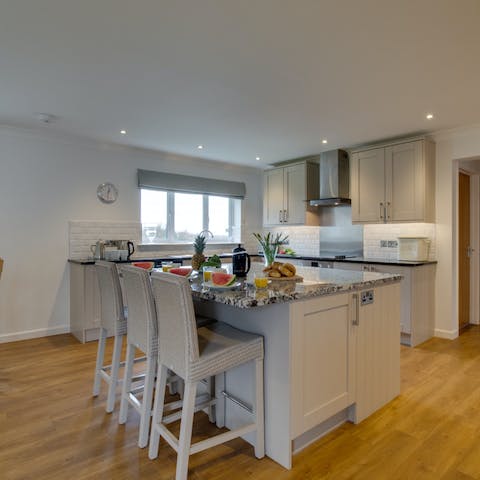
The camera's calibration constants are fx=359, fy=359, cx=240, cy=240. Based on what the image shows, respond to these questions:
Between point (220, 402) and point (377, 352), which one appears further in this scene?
point (377, 352)

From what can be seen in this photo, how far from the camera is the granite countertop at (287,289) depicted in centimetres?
175

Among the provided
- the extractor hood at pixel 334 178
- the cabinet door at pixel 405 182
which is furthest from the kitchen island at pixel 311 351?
the extractor hood at pixel 334 178

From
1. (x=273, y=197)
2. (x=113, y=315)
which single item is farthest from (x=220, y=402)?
(x=273, y=197)

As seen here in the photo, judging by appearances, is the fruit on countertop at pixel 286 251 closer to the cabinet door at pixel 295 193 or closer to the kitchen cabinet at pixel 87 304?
the cabinet door at pixel 295 193

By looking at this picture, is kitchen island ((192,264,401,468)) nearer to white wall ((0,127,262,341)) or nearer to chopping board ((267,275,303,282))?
chopping board ((267,275,303,282))

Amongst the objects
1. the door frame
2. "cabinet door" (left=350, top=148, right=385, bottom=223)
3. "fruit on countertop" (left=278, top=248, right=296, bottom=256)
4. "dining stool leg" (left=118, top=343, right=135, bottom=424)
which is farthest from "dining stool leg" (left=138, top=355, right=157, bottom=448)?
the door frame

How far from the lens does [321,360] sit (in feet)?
6.81

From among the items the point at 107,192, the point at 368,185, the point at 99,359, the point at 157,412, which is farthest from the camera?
the point at 107,192

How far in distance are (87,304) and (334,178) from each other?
361 centimetres

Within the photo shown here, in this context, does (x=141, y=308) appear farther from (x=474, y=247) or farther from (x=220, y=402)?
(x=474, y=247)

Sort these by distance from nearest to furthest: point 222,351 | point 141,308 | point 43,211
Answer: point 222,351, point 141,308, point 43,211

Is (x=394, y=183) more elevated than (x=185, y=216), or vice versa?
(x=394, y=183)

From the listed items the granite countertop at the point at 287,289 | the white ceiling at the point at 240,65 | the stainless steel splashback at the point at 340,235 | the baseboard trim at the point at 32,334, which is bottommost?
the baseboard trim at the point at 32,334

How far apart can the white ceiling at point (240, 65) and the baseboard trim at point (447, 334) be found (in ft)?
7.86
